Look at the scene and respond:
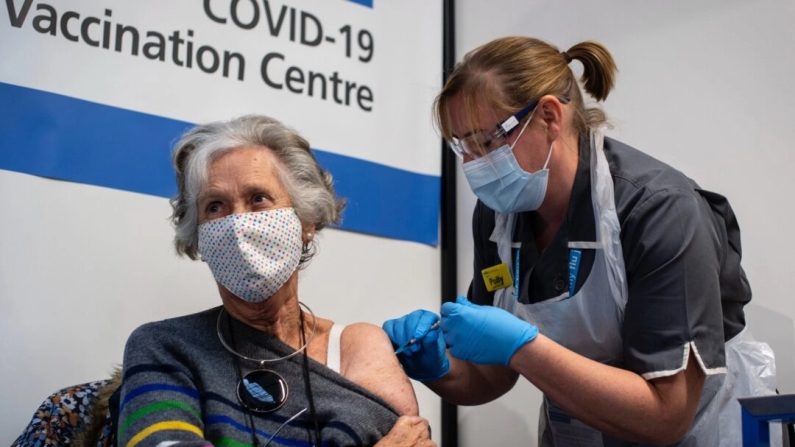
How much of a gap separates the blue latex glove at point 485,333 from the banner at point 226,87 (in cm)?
83

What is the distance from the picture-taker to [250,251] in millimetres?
1645

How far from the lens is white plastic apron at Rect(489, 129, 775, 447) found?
5.74 feet

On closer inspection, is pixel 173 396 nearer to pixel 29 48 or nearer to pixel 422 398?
pixel 29 48

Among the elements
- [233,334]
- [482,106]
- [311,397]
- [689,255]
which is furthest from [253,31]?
[689,255]

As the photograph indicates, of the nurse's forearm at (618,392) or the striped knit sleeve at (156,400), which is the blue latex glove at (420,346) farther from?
the striped knit sleeve at (156,400)

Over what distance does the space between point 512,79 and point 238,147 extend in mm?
566

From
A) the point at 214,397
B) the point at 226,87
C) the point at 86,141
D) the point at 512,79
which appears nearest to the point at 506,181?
the point at 512,79

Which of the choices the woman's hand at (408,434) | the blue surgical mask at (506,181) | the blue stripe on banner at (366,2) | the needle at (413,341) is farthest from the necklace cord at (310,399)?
the blue stripe on banner at (366,2)

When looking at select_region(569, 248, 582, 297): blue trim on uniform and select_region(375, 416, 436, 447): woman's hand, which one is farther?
select_region(569, 248, 582, 297): blue trim on uniform

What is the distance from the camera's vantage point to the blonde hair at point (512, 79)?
180cm

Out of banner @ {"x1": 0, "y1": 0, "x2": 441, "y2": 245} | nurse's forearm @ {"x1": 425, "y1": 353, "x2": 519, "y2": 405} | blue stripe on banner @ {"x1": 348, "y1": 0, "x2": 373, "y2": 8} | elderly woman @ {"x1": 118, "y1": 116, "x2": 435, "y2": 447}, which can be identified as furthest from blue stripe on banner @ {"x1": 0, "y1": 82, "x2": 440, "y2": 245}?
nurse's forearm @ {"x1": 425, "y1": 353, "x2": 519, "y2": 405}

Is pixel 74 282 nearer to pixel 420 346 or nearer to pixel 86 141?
pixel 86 141

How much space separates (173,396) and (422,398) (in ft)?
4.01

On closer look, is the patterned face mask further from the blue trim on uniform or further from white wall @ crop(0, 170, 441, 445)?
the blue trim on uniform
